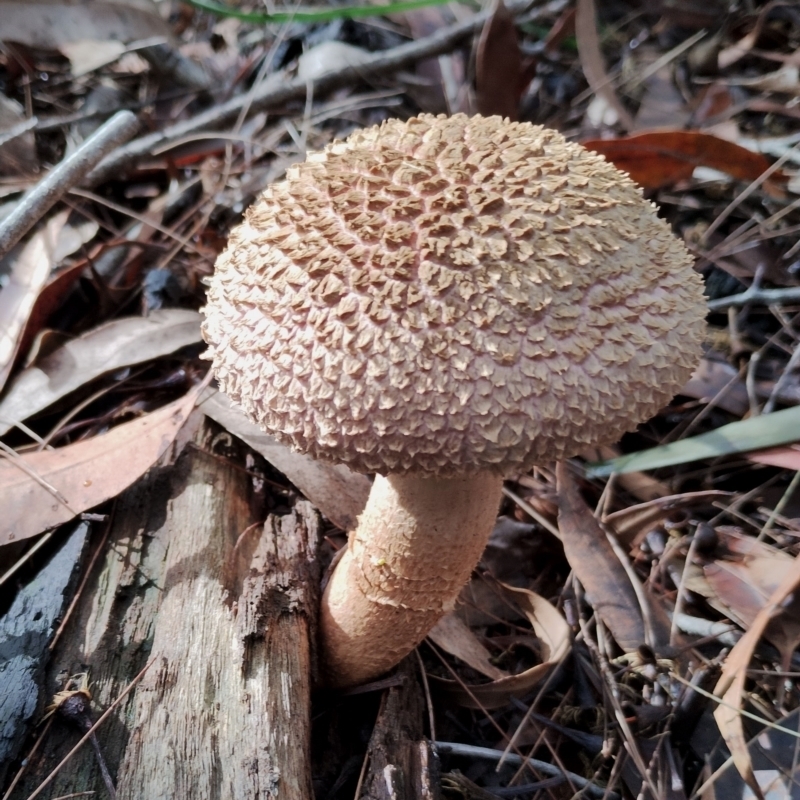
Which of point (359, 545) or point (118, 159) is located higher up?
point (118, 159)

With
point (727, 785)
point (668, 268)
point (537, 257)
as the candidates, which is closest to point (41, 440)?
point (537, 257)

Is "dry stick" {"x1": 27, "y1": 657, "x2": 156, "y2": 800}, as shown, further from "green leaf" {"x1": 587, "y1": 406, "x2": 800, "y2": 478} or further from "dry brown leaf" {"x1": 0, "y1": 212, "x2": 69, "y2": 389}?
"green leaf" {"x1": 587, "y1": 406, "x2": 800, "y2": 478}

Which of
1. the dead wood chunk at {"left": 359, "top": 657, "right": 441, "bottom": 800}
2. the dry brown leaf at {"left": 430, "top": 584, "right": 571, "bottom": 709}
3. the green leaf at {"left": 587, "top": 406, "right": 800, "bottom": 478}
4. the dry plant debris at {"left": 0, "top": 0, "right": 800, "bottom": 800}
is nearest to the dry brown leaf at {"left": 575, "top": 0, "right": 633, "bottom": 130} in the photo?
the dry plant debris at {"left": 0, "top": 0, "right": 800, "bottom": 800}

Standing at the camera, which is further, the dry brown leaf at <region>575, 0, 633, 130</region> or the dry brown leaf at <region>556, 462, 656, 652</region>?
the dry brown leaf at <region>575, 0, 633, 130</region>

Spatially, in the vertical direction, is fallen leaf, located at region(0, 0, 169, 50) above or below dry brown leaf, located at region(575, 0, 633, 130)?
above

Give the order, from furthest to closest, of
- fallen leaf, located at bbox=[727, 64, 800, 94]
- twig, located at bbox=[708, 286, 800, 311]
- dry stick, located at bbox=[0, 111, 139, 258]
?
fallen leaf, located at bbox=[727, 64, 800, 94]
twig, located at bbox=[708, 286, 800, 311]
dry stick, located at bbox=[0, 111, 139, 258]

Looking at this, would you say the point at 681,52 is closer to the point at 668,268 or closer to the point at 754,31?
the point at 754,31
